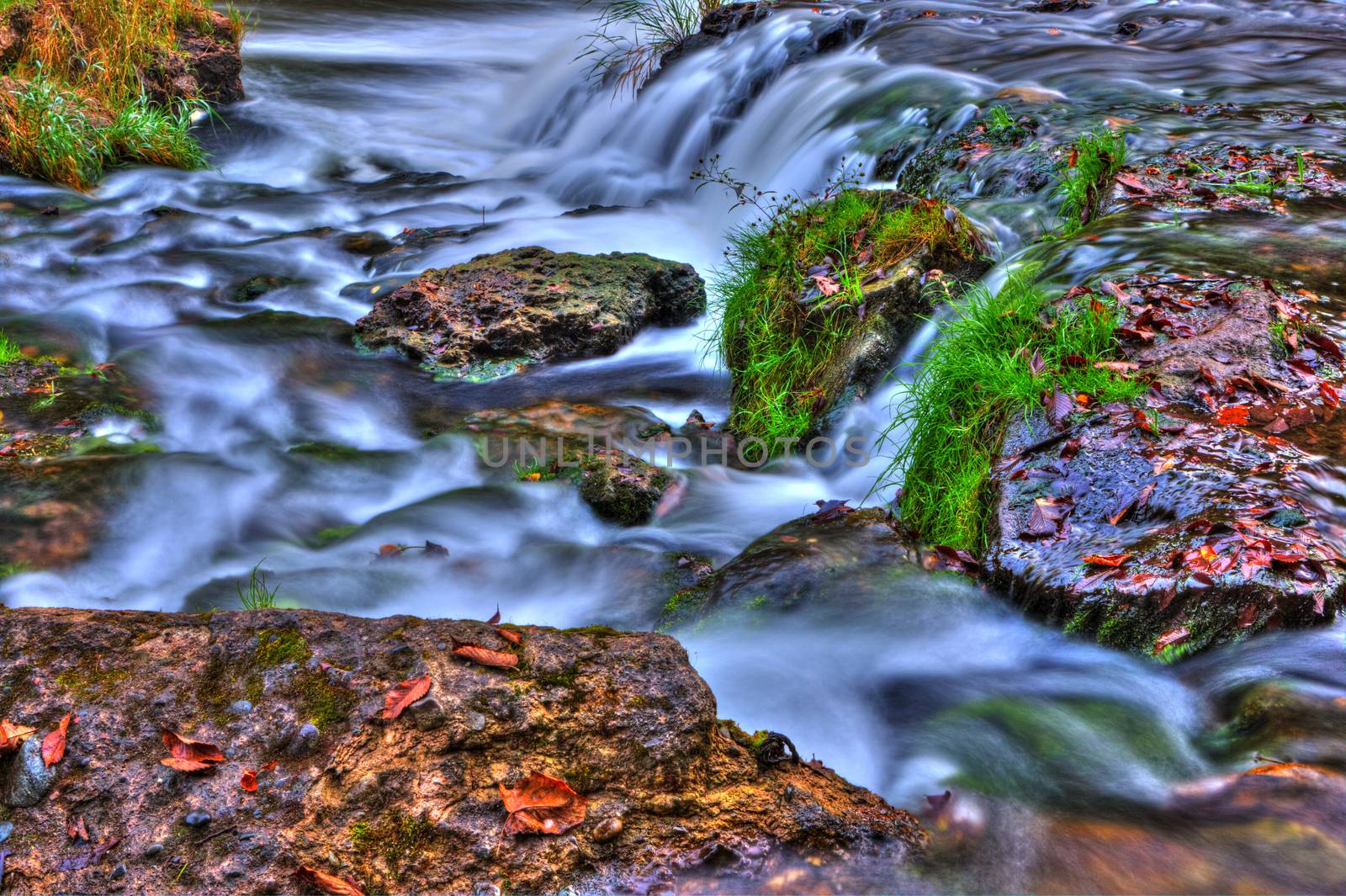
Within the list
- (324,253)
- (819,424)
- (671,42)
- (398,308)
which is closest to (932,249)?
(819,424)

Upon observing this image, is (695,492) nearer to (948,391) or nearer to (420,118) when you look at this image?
(948,391)

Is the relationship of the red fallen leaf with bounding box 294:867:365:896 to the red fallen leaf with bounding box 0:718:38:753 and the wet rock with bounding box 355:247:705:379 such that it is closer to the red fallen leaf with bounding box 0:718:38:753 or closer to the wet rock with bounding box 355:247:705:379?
the red fallen leaf with bounding box 0:718:38:753

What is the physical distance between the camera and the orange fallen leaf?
2.04 metres

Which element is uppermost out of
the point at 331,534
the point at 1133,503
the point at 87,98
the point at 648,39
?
the point at 648,39

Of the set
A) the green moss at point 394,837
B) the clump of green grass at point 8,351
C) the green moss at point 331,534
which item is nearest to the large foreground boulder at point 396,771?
the green moss at point 394,837

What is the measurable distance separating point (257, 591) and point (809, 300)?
3277 millimetres

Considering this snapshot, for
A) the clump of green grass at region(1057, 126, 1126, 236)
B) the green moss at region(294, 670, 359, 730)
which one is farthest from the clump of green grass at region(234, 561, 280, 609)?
the clump of green grass at region(1057, 126, 1126, 236)

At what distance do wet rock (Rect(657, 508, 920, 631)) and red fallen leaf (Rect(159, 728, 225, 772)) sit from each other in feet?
6.12

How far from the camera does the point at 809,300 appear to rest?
211 inches

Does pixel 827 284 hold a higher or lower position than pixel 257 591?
higher

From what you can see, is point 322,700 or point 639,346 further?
point 639,346

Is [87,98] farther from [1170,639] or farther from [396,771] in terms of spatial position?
[1170,639]

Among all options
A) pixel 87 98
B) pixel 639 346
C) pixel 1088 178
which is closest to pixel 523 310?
pixel 639 346

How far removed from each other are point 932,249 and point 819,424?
118cm
